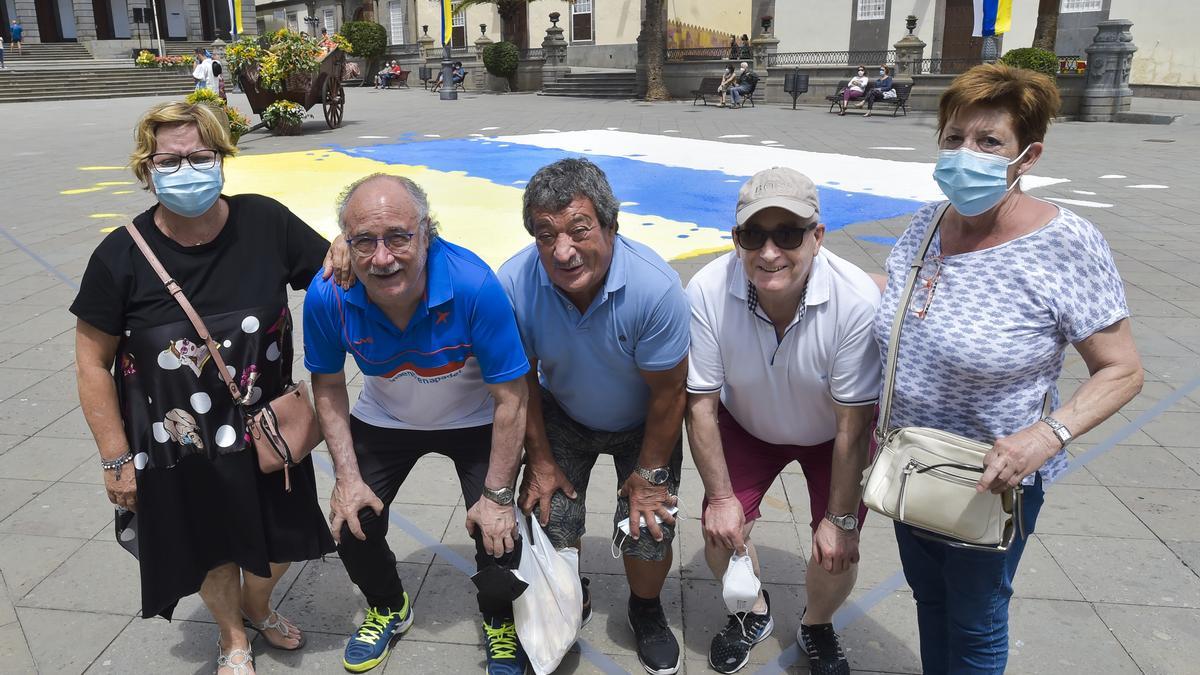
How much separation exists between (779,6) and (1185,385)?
29899mm

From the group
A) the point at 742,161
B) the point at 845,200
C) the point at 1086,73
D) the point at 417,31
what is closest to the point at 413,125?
the point at 742,161

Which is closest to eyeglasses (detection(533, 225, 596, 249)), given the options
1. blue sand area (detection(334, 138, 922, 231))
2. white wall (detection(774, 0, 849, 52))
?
blue sand area (detection(334, 138, 922, 231))

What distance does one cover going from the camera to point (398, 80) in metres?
39.0

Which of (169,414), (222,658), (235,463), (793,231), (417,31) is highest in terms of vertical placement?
(417,31)

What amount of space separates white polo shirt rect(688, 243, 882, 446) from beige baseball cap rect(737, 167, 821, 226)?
7.3 inches

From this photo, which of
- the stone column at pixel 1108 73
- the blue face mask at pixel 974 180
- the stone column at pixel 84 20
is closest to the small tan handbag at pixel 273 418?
the blue face mask at pixel 974 180

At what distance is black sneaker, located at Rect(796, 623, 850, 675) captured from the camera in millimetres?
2738

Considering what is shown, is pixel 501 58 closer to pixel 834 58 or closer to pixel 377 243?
pixel 834 58

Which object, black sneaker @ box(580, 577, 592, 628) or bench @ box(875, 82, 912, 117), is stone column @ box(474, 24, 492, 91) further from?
black sneaker @ box(580, 577, 592, 628)

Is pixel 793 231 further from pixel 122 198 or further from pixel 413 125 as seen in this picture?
pixel 413 125

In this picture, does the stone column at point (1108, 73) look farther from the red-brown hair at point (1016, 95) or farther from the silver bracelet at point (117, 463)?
the silver bracelet at point (117, 463)

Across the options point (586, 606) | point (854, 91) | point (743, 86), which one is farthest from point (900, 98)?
point (586, 606)

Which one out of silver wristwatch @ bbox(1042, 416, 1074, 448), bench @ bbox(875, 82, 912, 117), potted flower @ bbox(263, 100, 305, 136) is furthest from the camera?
bench @ bbox(875, 82, 912, 117)

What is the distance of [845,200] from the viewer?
10.3 m
